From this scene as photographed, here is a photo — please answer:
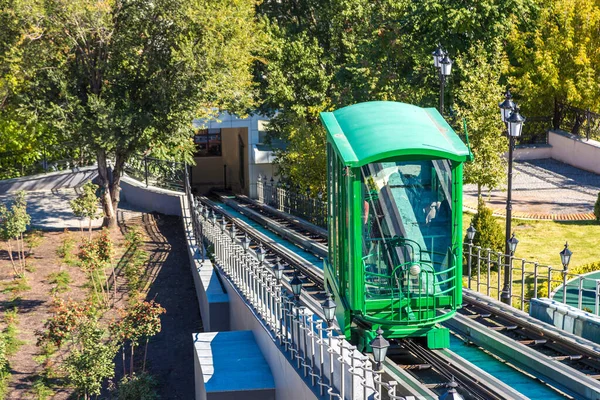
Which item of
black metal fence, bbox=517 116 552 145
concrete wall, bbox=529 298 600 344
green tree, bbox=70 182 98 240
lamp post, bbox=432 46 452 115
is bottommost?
concrete wall, bbox=529 298 600 344

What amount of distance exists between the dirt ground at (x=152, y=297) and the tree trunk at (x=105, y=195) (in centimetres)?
49

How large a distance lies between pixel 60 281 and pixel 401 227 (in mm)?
16006

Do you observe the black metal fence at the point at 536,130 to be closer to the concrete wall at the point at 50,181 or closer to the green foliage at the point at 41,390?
the concrete wall at the point at 50,181

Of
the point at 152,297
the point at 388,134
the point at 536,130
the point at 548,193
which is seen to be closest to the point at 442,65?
the point at 388,134

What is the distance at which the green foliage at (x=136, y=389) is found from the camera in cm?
1645

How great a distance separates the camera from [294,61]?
35.1m

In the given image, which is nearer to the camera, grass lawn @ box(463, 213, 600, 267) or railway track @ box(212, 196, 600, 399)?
railway track @ box(212, 196, 600, 399)

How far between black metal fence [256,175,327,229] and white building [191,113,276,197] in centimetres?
90

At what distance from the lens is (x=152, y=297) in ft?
79.7

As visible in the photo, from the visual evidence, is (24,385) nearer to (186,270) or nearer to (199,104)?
(186,270)

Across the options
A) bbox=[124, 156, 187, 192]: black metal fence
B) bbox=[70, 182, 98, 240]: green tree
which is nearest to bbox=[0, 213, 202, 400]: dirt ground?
bbox=[70, 182, 98, 240]: green tree

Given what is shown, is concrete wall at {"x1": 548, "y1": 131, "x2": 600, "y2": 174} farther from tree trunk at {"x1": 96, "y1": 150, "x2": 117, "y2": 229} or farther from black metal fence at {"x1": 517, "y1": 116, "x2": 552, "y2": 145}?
tree trunk at {"x1": 96, "y1": 150, "x2": 117, "y2": 229}

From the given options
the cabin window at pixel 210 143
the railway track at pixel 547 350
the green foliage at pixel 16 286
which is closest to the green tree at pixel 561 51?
the cabin window at pixel 210 143

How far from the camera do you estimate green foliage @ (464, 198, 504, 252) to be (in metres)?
21.9
